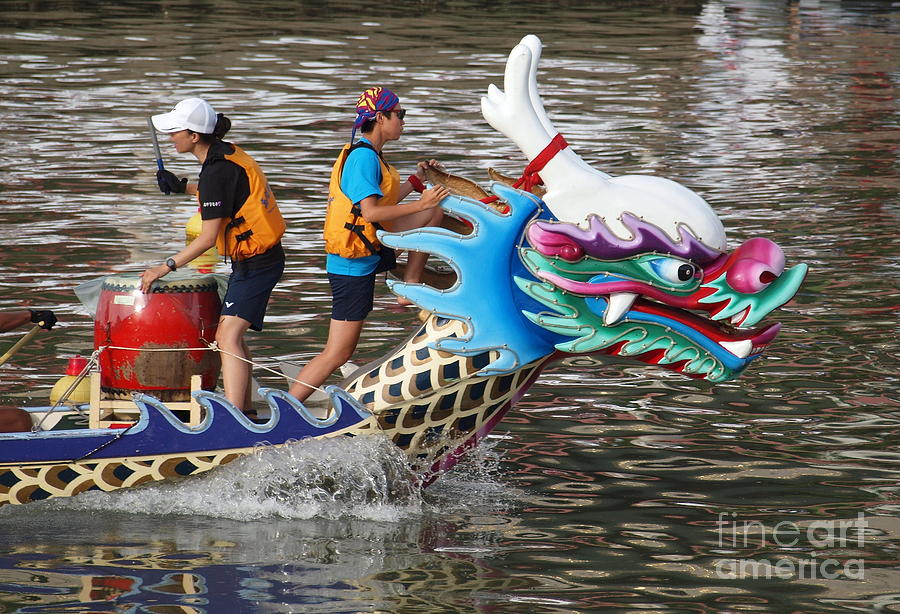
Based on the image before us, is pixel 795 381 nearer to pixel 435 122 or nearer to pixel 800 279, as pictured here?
pixel 800 279

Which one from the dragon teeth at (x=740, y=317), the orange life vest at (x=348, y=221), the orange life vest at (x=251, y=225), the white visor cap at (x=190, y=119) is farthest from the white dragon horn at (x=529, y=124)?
the white visor cap at (x=190, y=119)

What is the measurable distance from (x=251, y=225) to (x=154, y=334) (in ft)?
2.44

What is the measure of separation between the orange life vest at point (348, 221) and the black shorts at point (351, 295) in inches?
5.7

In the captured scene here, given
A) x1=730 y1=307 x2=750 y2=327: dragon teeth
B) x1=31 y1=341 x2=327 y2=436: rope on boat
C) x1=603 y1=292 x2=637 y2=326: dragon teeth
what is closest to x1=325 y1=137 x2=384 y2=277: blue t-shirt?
x1=31 y1=341 x2=327 y2=436: rope on boat

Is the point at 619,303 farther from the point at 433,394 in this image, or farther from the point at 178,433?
the point at 178,433

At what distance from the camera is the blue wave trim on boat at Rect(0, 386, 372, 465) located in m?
7.07

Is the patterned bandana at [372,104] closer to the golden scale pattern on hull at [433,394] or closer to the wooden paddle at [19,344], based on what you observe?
the golden scale pattern on hull at [433,394]

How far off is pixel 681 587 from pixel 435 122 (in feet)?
53.7

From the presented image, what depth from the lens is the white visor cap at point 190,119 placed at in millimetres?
7352

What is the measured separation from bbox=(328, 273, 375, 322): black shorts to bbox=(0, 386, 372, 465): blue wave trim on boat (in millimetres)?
489

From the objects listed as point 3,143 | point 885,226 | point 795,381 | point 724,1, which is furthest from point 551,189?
point 724,1

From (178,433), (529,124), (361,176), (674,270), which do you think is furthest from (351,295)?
(674,270)

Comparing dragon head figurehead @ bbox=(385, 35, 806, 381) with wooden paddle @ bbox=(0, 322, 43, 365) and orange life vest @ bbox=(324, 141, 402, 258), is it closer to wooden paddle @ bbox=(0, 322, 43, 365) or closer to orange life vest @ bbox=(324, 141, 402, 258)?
orange life vest @ bbox=(324, 141, 402, 258)

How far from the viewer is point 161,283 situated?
7.40 m
